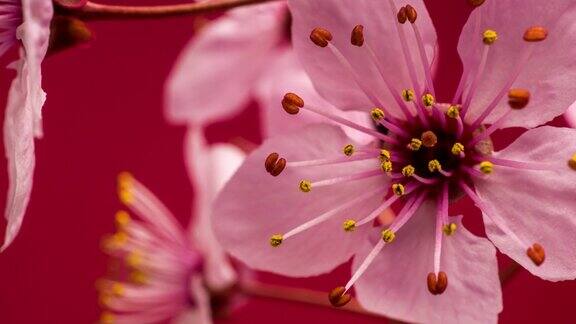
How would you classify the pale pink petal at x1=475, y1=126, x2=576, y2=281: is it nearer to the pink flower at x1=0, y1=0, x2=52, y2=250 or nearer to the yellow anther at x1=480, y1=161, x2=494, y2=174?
the yellow anther at x1=480, y1=161, x2=494, y2=174

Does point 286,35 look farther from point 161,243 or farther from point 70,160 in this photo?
point 70,160

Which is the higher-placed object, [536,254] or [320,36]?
[320,36]

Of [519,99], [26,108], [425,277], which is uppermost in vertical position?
[26,108]

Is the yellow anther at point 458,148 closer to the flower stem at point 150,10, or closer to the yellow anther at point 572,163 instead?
the yellow anther at point 572,163

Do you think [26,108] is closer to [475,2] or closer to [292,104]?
[292,104]

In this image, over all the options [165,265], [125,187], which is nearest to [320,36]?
[125,187]

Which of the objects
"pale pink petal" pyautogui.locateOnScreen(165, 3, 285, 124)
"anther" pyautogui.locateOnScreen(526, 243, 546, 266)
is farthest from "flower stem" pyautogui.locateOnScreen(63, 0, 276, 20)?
"pale pink petal" pyautogui.locateOnScreen(165, 3, 285, 124)
